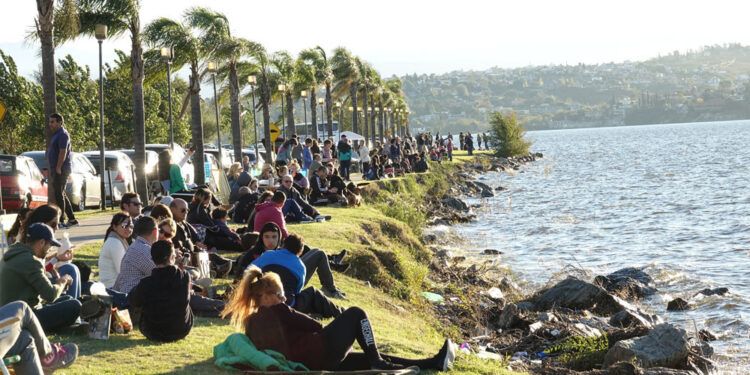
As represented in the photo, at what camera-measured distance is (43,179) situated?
81.9ft

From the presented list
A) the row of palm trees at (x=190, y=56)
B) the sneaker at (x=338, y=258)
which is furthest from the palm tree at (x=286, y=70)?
the sneaker at (x=338, y=258)

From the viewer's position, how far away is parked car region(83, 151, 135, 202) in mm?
30062

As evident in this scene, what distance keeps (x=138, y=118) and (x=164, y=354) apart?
68.9 ft

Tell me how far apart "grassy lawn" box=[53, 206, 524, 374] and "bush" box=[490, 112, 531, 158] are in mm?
72627

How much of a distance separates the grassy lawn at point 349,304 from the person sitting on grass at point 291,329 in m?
0.56

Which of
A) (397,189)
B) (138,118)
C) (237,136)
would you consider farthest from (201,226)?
(237,136)

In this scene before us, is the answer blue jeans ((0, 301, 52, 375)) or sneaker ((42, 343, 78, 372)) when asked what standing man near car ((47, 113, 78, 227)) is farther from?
blue jeans ((0, 301, 52, 375))

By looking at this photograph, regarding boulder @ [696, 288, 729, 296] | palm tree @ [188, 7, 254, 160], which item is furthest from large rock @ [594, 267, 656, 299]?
palm tree @ [188, 7, 254, 160]

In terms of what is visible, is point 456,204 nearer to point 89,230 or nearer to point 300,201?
point 300,201

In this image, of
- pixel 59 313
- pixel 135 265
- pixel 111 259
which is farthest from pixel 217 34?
pixel 59 313

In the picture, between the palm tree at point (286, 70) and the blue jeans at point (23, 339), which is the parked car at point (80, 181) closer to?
the blue jeans at point (23, 339)

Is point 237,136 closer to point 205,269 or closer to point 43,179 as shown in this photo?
point 43,179

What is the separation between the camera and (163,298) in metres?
10.4

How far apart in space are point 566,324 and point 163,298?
Result: 8.09 meters
